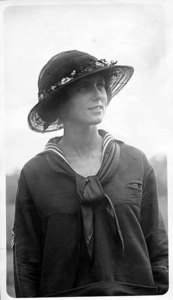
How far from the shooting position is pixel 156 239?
148 cm

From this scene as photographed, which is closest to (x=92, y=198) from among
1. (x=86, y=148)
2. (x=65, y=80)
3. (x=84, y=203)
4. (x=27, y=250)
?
(x=84, y=203)

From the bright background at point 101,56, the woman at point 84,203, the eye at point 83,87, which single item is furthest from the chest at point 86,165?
the eye at point 83,87

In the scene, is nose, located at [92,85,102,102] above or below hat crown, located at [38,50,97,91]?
below

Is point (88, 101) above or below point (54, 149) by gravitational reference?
above

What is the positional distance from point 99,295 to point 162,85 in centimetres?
71

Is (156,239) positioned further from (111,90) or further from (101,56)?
(101,56)

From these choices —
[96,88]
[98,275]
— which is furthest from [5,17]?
[98,275]

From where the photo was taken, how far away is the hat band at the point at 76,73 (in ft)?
4.77

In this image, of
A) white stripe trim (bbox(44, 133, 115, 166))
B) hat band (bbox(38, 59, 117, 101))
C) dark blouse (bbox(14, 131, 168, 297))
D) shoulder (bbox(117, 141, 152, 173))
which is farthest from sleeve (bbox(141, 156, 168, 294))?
hat band (bbox(38, 59, 117, 101))

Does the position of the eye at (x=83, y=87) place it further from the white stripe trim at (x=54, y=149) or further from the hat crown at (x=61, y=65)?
the white stripe trim at (x=54, y=149)

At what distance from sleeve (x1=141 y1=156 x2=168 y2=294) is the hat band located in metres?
0.46

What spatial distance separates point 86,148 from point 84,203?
187 millimetres

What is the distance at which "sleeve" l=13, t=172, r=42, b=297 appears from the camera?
1.47 m

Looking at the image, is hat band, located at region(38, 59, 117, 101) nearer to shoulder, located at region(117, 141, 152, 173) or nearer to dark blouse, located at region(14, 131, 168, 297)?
dark blouse, located at region(14, 131, 168, 297)
